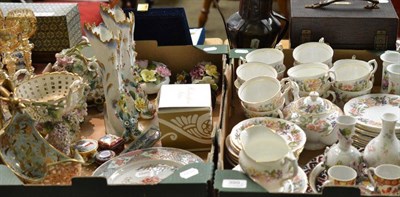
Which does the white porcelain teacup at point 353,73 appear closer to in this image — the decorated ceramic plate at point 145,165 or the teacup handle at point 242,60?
the teacup handle at point 242,60

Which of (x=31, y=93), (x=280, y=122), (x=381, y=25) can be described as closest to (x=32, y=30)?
(x=31, y=93)

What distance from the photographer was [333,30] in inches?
70.6

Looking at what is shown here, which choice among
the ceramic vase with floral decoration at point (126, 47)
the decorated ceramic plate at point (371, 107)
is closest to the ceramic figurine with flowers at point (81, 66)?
the ceramic vase with floral decoration at point (126, 47)

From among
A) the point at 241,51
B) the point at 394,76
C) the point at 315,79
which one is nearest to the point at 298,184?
the point at 315,79

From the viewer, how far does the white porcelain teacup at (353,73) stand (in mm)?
1604

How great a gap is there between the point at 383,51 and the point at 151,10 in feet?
2.48

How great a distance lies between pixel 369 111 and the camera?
61.1 inches

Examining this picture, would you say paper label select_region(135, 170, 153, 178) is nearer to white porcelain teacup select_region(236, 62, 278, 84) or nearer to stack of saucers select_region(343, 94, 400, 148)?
white porcelain teacup select_region(236, 62, 278, 84)

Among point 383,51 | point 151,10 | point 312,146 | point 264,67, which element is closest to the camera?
point 312,146

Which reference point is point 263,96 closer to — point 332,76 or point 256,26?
point 332,76

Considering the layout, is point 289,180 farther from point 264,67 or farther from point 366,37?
point 366,37

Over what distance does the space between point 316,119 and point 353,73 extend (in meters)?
0.29

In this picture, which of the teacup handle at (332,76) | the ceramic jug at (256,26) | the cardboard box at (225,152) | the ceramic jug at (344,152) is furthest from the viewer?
the ceramic jug at (256,26)

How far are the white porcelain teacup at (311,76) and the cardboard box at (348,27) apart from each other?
0.19m
